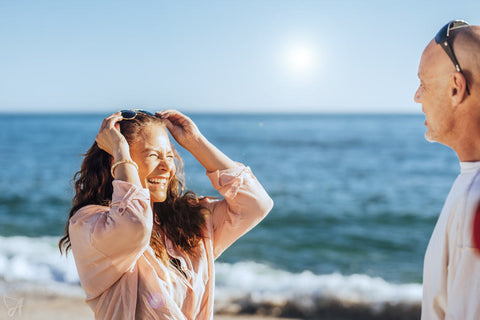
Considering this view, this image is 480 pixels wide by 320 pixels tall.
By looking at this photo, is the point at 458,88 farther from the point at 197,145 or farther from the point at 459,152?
the point at 197,145

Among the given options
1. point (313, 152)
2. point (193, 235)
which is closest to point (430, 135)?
point (193, 235)

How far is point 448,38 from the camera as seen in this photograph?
1.88m

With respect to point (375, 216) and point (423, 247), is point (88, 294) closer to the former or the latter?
point (423, 247)

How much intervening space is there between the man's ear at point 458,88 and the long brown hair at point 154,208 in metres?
1.50

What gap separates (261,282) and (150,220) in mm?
7268

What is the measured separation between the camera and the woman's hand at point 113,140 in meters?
2.48

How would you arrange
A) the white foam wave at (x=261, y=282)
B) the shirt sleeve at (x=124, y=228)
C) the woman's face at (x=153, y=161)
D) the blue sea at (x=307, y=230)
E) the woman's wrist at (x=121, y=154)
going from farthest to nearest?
the blue sea at (x=307, y=230)
the white foam wave at (x=261, y=282)
the woman's face at (x=153, y=161)
the woman's wrist at (x=121, y=154)
the shirt sleeve at (x=124, y=228)

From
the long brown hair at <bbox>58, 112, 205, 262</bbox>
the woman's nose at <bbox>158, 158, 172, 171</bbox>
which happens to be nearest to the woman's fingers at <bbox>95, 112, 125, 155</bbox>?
the long brown hair at <bbox>58, 112, 205, 262</bbox>

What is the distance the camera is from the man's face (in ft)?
6.34

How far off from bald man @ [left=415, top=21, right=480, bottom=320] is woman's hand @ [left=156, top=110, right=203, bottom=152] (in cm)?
132

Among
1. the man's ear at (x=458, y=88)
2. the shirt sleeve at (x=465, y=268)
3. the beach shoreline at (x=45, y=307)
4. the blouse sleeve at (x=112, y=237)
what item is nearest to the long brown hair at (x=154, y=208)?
the blouse sleeve at (x=112, y=237)

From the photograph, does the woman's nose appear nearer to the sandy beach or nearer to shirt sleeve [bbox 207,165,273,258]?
shirt sleeve [bbox 207,165,273,258]

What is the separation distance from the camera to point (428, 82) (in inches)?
79.0

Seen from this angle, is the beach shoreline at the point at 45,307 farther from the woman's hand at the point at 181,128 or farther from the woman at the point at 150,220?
the woman's hand at the point at 181,128
